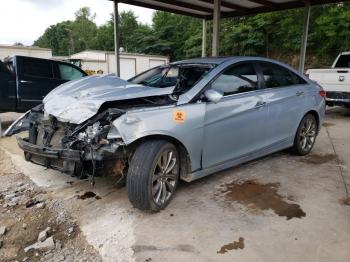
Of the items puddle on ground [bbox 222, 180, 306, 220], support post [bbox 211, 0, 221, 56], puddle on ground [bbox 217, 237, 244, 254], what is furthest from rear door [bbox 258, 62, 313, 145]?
support post [bbox 211, 0, 221, 56]

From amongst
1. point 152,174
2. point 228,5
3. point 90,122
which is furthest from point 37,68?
point 228,5

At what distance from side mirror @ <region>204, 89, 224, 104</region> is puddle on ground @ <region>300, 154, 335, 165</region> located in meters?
2.28

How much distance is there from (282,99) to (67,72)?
226 inches

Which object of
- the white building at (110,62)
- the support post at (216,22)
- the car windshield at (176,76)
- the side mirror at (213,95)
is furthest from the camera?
the white building at (110,62)

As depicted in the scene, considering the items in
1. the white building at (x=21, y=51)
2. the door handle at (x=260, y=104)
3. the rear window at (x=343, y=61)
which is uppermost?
the white building at (x=21, y=51)

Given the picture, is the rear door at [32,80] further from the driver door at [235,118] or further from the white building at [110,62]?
the white building at [110,62]

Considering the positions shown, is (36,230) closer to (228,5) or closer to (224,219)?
(224,219)

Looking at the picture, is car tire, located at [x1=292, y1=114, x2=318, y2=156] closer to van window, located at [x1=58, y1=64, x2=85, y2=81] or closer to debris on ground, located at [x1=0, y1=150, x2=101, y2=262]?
debris on ground, located at [x1=0, y1=150, x2=101, y2=262]

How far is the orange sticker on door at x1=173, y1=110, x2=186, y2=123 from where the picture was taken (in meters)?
3.19

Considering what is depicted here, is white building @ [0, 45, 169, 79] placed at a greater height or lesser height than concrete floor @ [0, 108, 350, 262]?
greater

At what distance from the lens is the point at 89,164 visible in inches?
122

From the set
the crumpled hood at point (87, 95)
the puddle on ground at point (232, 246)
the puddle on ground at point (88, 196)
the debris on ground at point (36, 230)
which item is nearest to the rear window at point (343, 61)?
the crumpled hood at point (87, 95)

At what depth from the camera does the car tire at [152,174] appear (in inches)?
117

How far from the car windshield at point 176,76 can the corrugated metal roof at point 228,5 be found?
563cm
